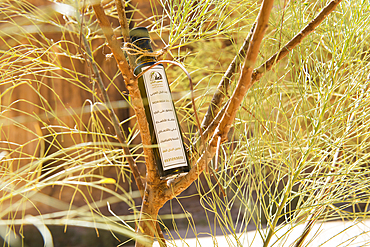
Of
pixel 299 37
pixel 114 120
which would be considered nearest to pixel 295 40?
pixel 299 37

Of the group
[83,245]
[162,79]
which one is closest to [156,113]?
[162,79]

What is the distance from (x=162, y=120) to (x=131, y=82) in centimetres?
3

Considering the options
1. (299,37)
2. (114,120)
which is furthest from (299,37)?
(114,120)

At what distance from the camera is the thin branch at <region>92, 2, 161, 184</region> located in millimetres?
117

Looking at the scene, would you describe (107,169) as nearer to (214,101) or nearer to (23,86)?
(23,86)

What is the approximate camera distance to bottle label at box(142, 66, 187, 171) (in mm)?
155

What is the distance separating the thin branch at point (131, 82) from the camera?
0.38ft

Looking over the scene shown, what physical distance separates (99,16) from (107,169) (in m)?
0.58

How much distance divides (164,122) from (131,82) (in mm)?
34

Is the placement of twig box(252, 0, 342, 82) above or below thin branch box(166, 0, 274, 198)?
above

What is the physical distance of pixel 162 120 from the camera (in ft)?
0.51

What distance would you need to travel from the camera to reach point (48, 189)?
1.98 feet

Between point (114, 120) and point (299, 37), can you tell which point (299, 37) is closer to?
point (299, 37)

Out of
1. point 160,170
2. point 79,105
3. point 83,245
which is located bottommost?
point 83,245
